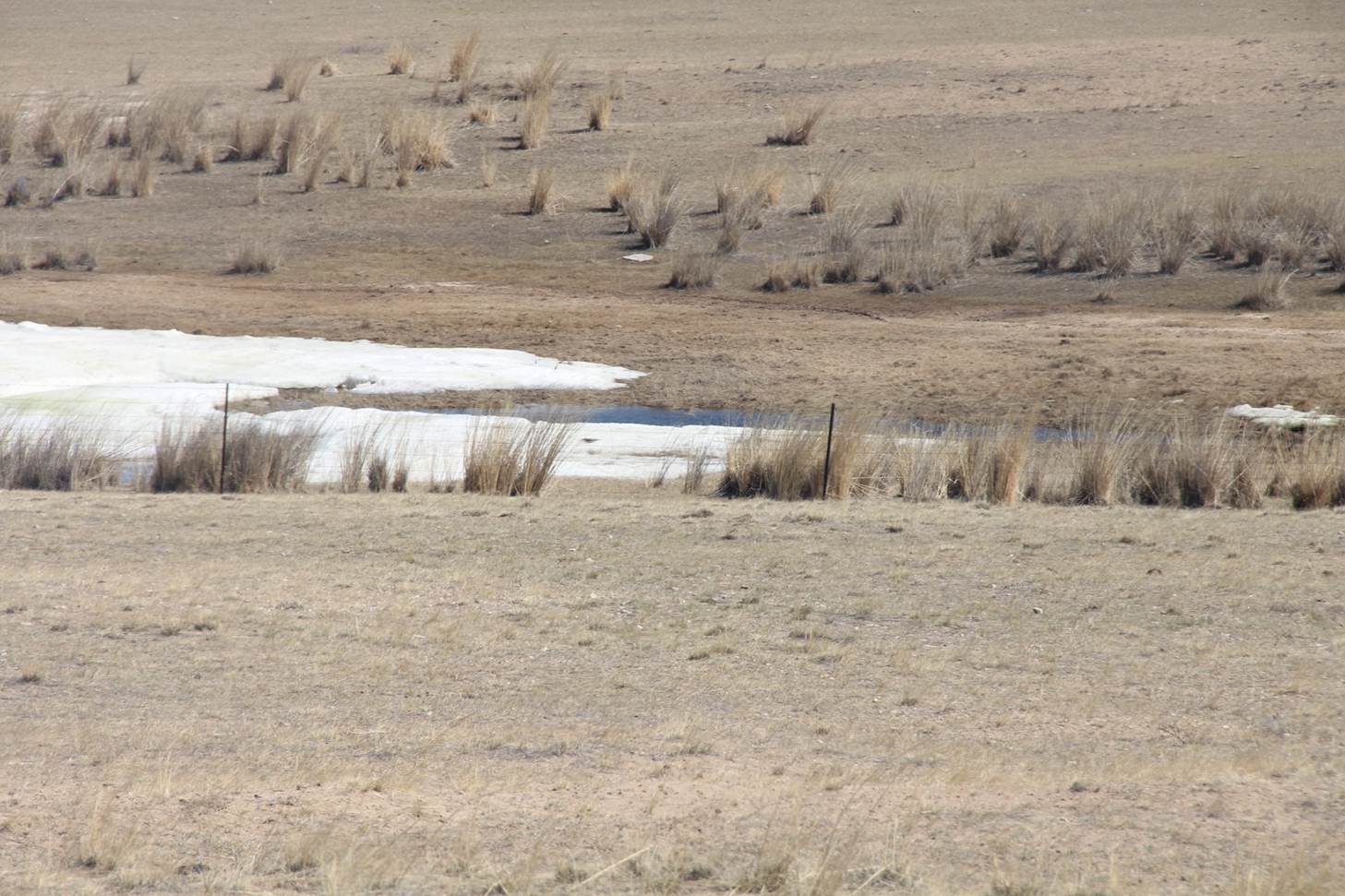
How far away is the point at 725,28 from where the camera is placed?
4544 cm

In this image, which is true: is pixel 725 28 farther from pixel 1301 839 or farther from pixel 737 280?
pixel 1301 839

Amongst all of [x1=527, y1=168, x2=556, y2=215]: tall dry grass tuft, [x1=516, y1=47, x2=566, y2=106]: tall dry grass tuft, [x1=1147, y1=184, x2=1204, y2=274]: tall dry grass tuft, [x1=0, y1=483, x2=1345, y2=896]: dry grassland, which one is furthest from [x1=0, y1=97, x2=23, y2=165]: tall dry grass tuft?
[x1=1147, y1=184, x2=1204, y2=274]: tall dry grass tuft

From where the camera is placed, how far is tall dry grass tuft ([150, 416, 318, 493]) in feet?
38.7

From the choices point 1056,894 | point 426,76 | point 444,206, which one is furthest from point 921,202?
point 1056,894

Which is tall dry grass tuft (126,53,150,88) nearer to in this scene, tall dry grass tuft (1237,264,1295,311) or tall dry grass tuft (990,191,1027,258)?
tall dry grass tuft (990,191,1027,258)

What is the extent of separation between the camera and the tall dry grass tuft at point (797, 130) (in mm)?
29766

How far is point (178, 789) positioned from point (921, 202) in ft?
68.4

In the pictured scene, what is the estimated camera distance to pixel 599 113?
3105cm

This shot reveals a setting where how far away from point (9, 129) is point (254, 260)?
1043cm

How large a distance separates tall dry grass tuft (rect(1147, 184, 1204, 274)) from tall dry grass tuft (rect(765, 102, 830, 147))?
27.1ft

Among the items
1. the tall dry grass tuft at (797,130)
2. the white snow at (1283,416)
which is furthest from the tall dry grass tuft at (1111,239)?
the tall dry grass tuft at (797,130)

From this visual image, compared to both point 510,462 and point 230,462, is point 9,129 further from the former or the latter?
point 510,462

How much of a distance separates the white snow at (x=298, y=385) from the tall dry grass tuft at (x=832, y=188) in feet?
29.8

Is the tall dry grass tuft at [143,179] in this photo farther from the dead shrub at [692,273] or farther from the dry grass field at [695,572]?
the dead shrub at [692,273]
